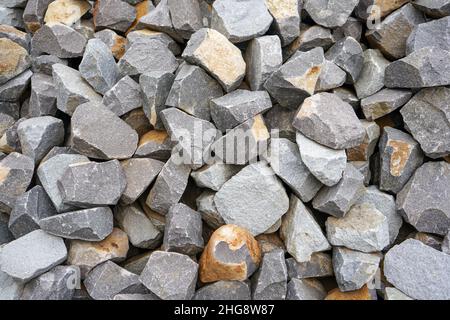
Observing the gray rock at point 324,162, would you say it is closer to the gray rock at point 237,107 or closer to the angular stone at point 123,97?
the gray rock at point 237,107

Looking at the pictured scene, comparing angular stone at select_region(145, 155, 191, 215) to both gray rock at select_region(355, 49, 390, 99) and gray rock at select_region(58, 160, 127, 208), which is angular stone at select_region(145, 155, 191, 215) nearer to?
gray rock at select_region(58, 160, 127, 208)

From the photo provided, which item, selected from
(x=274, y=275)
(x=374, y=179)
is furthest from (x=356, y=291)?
(x=374, y=179)

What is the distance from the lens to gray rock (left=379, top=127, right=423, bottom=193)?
2.05m

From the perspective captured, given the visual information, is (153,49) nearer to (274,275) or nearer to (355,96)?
(355,96)

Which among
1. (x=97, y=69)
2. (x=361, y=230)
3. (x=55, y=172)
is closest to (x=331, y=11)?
(x=361, y=230)

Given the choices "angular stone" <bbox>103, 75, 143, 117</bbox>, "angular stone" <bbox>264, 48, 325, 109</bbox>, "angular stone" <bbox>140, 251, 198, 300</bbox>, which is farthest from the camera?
"angular stone" <bbox>103, 75, 143, 117</bbox>

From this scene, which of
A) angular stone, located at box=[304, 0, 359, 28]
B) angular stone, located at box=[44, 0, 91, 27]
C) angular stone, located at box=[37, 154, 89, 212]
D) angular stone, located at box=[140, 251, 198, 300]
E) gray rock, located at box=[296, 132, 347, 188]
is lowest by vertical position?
angular stone, located at box=[140, 251, 198, 300]

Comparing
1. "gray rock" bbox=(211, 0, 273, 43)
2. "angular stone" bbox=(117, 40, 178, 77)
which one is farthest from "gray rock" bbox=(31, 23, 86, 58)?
"gray rock" bbox=(211, 0, 273, 43)

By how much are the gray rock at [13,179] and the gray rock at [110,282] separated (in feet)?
1.74

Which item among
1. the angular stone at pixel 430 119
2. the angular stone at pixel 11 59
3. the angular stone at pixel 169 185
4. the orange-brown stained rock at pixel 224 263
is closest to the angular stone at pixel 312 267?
the orange-brown stained rock at pixel 224 263

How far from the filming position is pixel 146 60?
2.21m

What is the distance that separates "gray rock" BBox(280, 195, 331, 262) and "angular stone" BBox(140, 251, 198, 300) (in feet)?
1.42

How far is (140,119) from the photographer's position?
2213mm

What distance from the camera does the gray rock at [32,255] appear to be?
5.96ft
